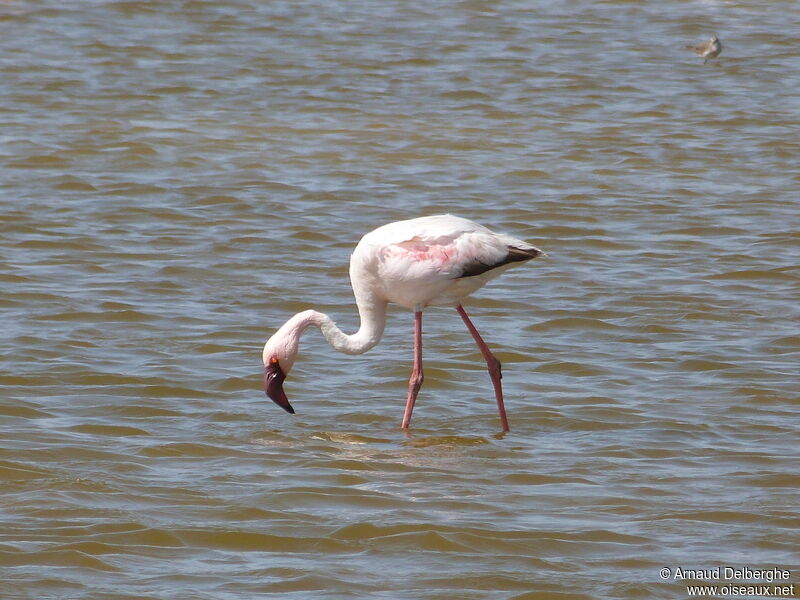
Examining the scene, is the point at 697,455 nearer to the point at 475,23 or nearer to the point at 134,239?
the point at 134,239

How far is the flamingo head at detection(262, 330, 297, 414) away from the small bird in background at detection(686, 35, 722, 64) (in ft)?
42.2

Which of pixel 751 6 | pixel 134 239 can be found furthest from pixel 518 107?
pixel 751 6

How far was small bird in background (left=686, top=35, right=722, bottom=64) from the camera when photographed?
20.1m

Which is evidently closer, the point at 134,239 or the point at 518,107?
the point at 134,239

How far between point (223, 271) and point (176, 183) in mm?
2869

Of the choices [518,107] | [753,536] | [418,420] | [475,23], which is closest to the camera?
[753,536]

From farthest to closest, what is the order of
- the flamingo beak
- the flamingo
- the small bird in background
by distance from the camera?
the small bird in background
the flamingo
the flamingo beak

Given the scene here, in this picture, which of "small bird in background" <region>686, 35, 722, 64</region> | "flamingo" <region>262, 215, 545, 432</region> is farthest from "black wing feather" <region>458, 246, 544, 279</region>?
"small bird in background" <region>686, 35, 722, 64</region>

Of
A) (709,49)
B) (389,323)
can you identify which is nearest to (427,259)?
(389,323)

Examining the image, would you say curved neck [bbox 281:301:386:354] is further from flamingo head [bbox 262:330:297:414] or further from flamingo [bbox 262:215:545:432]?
flamingo head [bbox 262:330:297:414]

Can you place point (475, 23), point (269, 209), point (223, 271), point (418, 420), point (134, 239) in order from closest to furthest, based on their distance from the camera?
point (418, 420) → point (223, 271) → point (134, 239) → point (269, 209) → point (475, 23)

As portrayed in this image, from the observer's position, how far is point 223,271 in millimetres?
11500

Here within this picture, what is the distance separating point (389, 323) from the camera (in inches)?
419

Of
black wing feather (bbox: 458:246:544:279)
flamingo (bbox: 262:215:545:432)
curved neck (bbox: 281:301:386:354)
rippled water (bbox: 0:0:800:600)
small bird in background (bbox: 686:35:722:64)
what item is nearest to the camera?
rippled water (bbox: 0:0:800:600)
